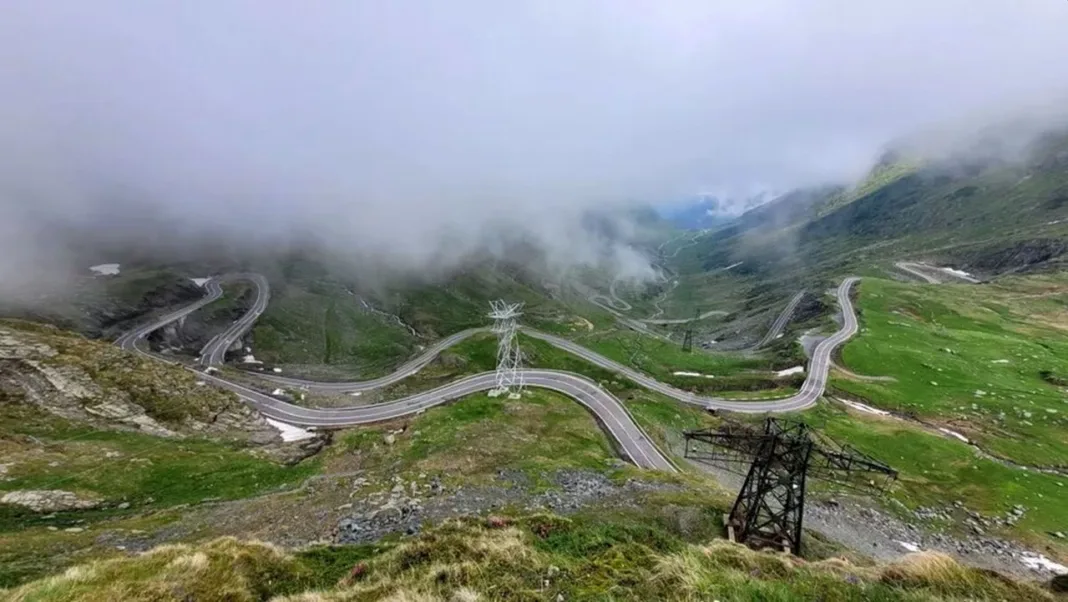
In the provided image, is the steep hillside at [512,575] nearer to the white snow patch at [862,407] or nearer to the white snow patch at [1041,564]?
the white snow patch at [1041,564]

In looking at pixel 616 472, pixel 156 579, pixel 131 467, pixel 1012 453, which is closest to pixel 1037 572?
pixel 1012 453

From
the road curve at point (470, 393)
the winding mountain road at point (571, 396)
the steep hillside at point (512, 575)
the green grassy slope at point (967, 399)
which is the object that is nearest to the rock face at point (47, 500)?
the steep hillside at point (512, 575)

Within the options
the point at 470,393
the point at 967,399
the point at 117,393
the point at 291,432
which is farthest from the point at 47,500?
the point at 967,399

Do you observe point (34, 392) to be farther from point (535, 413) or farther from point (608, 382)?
point (608, 382)

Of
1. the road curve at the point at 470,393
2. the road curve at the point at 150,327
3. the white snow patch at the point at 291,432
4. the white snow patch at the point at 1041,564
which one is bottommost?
the white snow patch at the point at 1041,564

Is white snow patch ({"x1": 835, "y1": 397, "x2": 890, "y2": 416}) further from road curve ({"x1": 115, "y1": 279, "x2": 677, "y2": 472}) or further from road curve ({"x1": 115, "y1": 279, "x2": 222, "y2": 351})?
road curve ({"x1": 115, "y1": 279, "x2": 222, "y2": 351})

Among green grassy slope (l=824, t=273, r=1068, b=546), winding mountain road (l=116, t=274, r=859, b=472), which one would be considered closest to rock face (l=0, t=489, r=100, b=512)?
winding mountain road (l=116, t=274, r=859, b=472)
